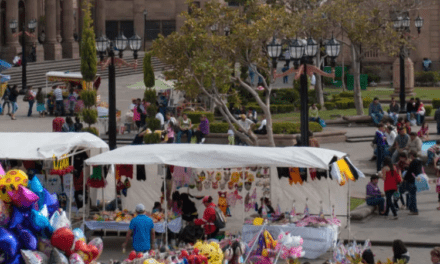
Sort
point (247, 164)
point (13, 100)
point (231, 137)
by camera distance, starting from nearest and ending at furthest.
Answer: point (247, 164)
point (231, 137)
point (13, 100)

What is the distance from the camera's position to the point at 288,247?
722 inches

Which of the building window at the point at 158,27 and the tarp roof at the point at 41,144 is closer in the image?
the tarp roof at the point at 41,144

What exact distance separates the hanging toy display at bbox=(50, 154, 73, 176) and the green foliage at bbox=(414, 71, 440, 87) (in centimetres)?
4617

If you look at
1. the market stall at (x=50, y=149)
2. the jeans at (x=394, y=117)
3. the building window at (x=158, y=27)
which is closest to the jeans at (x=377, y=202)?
the market stall at (x=50, y=149)

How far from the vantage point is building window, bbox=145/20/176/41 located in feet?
278

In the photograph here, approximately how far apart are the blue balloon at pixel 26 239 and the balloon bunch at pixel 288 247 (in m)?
5.33

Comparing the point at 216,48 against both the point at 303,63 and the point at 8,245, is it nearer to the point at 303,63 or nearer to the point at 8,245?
the point at 303,63

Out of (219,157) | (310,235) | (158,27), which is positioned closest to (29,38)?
(158,27)

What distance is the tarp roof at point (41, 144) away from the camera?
821 inches

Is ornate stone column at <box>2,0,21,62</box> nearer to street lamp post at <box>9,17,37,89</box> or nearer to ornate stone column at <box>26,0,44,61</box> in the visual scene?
street lamp post at <box>9,17,37,89</box>

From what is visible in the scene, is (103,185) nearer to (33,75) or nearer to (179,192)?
(179,192)

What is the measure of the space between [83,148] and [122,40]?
727 centimetres

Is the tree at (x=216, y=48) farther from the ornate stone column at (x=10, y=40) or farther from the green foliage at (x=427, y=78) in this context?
the green foliage at (x=427, y=78)

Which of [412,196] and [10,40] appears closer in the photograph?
[412,196]
